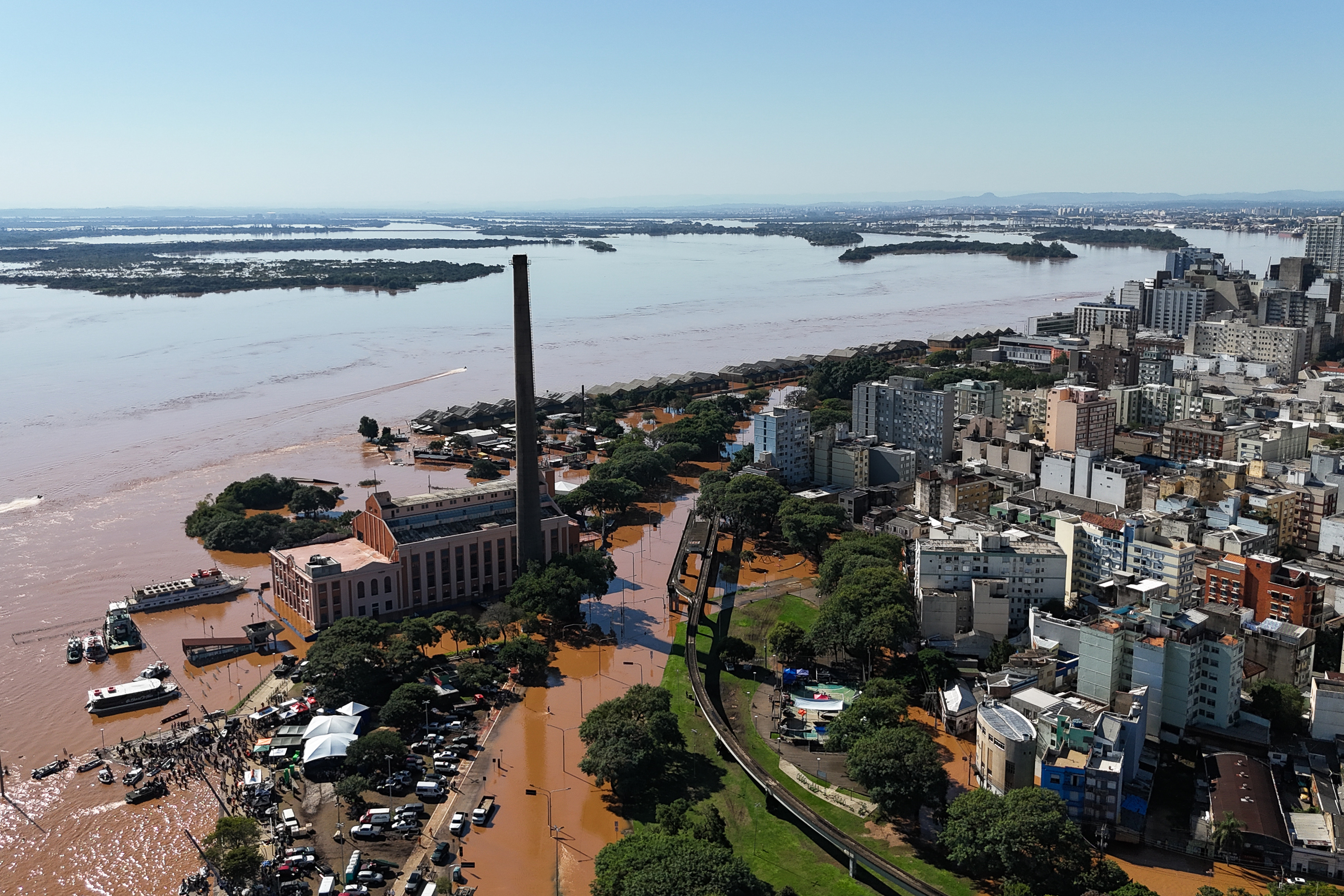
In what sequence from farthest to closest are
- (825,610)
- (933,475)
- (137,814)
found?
(933,475) → (825,610) → (137,814)

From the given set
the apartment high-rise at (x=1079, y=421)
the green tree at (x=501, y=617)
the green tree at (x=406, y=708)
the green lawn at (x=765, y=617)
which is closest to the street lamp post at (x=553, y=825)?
the green tree at (x=406, y=708)

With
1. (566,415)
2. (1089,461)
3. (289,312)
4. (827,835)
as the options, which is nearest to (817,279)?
(289,312)

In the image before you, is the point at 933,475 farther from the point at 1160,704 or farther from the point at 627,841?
the point at 627,841

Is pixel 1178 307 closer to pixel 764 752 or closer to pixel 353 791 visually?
pixel 764 752

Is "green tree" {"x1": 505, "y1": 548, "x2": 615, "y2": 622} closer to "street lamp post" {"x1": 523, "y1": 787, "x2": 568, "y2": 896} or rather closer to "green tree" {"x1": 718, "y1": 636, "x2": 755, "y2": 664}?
"green tree" {"x1": 718, "y1": 636, "x2": 755, "y2": 664}

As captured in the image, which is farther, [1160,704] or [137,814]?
[1160,704]

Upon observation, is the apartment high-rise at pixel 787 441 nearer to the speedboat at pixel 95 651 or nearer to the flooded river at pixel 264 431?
the flooded river at pixel 264 431
